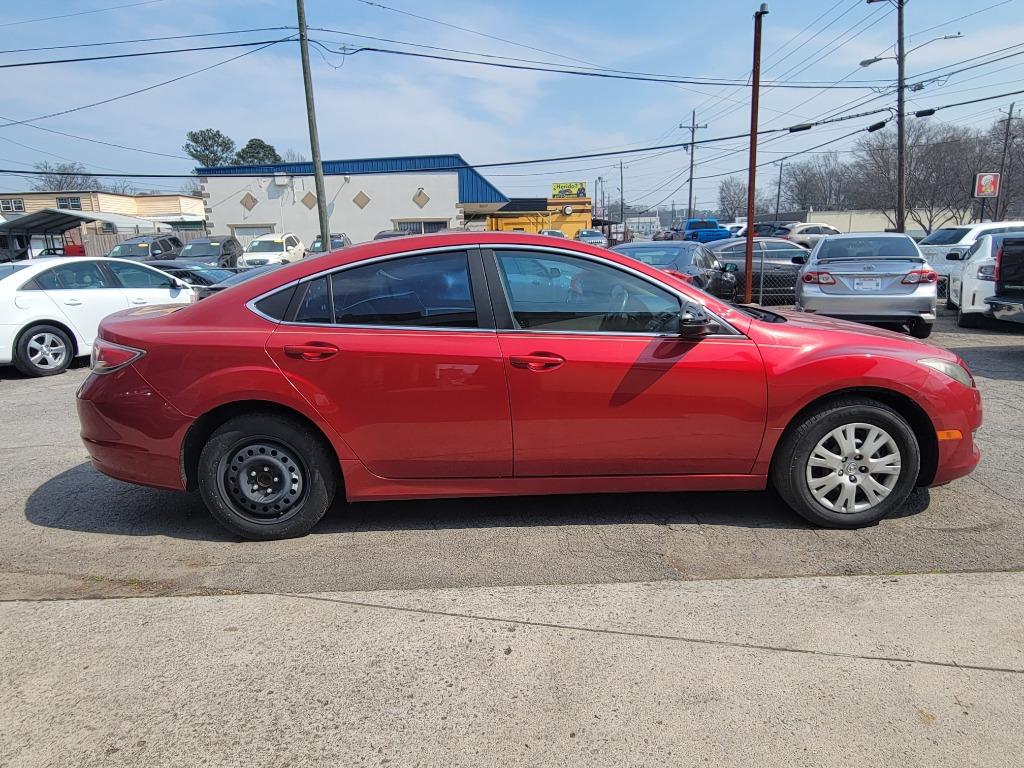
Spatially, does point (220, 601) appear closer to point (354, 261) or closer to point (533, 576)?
point (533, 576)

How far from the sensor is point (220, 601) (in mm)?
3150

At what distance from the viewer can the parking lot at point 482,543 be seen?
3344 millimetres

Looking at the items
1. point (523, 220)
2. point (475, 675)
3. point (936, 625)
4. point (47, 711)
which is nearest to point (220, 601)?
point (47, 711)

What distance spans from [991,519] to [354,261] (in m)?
3.89

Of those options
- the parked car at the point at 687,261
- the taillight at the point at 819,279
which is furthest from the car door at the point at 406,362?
the parked car at the point at 687,261

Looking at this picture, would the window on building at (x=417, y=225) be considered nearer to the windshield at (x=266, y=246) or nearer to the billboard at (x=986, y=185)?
the windshield at (x=266, y=246)

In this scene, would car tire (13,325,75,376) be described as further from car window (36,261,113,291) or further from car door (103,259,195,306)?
car door (103,259,195,306)

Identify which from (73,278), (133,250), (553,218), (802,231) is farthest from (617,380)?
(553,218)

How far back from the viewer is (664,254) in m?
12.1

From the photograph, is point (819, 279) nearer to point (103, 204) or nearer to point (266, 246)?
point (266, 246)

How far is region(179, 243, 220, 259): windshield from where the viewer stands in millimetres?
23266

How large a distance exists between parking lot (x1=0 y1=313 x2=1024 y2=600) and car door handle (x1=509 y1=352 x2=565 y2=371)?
97cm

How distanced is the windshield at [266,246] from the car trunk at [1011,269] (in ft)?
74.3

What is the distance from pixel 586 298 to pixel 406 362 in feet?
3.39
